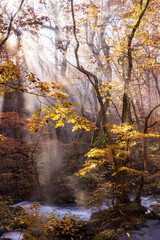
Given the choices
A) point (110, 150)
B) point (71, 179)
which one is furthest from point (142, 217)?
point (71, 179)

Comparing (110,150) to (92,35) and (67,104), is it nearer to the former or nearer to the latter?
(67,104)

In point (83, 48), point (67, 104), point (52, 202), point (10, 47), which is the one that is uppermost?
point (83, 48)

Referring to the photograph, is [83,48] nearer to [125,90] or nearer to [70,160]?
[70,160]

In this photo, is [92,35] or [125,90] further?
[92,35]

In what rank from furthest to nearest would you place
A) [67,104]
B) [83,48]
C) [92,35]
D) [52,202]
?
[83,48], [92,35], [52,202], [67,104]

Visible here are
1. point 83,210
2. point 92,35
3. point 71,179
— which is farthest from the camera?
point 92,35

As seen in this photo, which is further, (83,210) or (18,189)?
(18,189)

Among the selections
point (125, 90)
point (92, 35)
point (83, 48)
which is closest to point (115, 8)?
point (92, 35)

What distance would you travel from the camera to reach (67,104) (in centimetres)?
277

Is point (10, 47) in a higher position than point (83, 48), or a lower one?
lower

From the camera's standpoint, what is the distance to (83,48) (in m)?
17.2

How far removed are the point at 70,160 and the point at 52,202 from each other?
12.9ft

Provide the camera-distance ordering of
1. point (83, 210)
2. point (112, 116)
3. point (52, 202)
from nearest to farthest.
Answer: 1. point (83, 210)
2. point (52, 202)
3. point (112, 116)

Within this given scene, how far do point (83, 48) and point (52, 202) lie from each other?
13.9 m
